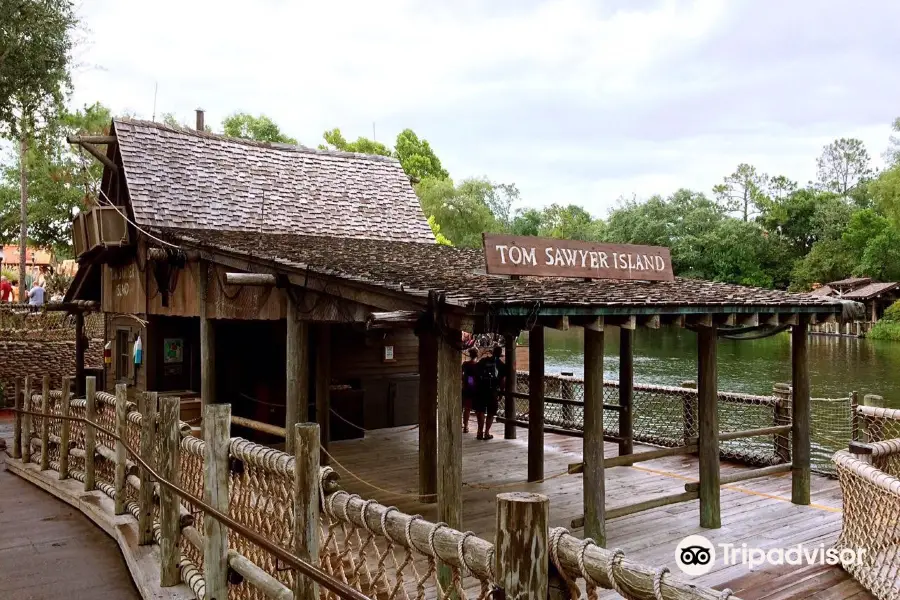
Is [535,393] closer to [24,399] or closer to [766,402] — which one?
[766,402]

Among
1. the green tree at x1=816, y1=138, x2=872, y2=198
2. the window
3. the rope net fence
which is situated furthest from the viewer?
the green tree at x1=816, y1=138, x2=872, y2=198

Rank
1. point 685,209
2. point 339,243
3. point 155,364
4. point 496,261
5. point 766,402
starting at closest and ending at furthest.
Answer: point 496,261
point 766,402
point 339,243
point 155,364
point 685,209

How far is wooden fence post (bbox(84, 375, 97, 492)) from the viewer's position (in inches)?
316

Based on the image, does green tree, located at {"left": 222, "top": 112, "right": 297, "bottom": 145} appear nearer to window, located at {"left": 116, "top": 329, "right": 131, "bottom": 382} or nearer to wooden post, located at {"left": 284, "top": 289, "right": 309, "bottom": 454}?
window, located at {"left": 116, "top": 329, "right": 131, "bottom": 382}

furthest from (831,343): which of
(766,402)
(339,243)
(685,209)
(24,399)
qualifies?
(24,399)

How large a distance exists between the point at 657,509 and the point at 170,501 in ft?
17.8

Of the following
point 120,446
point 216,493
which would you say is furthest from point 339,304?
point 216,493

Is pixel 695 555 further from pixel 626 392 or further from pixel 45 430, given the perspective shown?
pixel 45 430

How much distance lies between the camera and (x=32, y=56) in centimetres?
1706

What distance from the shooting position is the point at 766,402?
34.0ft

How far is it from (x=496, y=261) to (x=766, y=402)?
5.77 meters

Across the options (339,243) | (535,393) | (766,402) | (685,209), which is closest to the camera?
(535,393)

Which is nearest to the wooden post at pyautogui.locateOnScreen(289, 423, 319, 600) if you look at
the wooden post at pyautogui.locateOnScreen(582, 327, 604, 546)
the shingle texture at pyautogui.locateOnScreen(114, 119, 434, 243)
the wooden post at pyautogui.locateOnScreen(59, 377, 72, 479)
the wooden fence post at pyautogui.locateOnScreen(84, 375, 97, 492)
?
the wooden post at pyautogui.locateOnScreen(582, 327, 604, 546)

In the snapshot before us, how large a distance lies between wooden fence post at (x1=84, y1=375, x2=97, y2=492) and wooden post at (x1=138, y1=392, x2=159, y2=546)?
6.74ft
